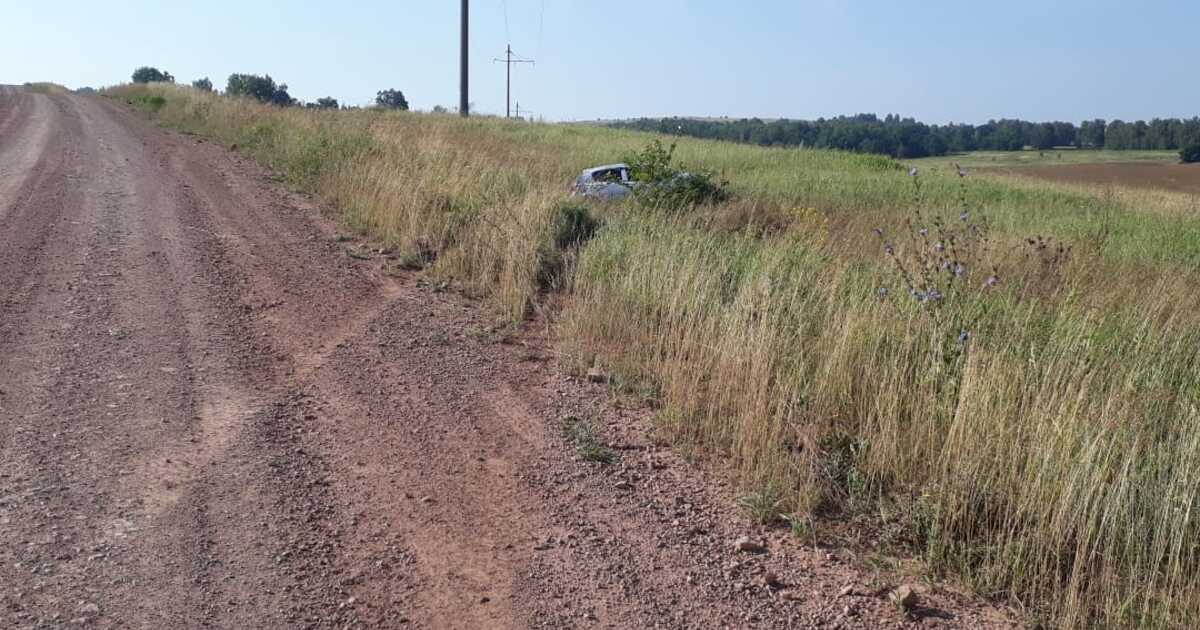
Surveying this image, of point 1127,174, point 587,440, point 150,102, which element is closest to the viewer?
point 587,440

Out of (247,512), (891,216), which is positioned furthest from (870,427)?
(891,216)

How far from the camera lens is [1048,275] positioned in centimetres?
783

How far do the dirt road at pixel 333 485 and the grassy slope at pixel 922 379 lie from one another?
367mm

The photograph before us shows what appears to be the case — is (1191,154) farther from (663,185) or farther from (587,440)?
(587,440)

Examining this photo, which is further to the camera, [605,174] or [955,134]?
[955,134]

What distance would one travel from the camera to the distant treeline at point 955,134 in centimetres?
5544

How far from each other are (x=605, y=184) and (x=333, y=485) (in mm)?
11410

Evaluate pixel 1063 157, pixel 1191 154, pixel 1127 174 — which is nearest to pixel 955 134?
pixel 1063 157

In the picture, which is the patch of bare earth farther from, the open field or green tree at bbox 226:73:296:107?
green tree at bbox 226:73:296:107

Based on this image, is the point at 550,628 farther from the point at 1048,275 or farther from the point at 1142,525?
the point at 1048,275

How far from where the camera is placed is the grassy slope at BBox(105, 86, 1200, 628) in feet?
13.6

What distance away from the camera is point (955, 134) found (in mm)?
66000

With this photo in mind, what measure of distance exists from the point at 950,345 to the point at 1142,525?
1.78 m

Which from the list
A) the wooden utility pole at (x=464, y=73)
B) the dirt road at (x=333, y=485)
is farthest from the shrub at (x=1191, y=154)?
the dirt road at (x=333, y=485)
